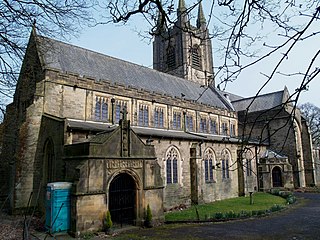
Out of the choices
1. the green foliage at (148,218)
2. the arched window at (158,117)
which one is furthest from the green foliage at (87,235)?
the arched window at (158,117)

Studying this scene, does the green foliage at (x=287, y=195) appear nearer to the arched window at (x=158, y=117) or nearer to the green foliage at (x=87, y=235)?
the arched window at (x=158, y=117)

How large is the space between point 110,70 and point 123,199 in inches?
526

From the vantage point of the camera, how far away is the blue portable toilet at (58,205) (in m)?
12.6

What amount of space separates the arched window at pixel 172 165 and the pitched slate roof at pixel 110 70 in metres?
5.26

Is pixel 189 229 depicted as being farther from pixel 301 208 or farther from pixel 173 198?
pixel 301 208

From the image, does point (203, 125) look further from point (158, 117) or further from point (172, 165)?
point (172, 165)

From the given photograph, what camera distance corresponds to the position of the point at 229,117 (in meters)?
33.8

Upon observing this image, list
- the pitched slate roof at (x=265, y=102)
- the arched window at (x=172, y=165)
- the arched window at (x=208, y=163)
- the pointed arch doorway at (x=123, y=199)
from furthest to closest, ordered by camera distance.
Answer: the pitched slate roof at (x=265, y=102) → the arched window at (x=208, y=163) → the arched window at (x=172, y=165) → the pointed arch doorway at (x=123, y=199)

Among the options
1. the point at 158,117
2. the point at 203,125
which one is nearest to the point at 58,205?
the point at 158,117

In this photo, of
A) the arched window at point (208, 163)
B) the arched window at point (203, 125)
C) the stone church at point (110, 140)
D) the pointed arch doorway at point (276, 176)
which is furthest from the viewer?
the pointed arch doorway at point (276, 176)

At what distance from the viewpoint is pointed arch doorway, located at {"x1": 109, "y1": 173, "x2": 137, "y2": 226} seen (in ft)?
48.8

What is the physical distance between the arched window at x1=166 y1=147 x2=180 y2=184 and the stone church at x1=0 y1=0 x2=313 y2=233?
0.08 m

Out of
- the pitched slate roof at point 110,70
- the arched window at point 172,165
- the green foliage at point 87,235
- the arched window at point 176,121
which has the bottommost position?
the green foliage at point 87,235

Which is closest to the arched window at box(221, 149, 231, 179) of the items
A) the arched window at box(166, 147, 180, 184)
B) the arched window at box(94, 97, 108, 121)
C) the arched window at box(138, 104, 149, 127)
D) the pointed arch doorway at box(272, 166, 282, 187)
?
the arched window at box(166, 147, 180, 184)
